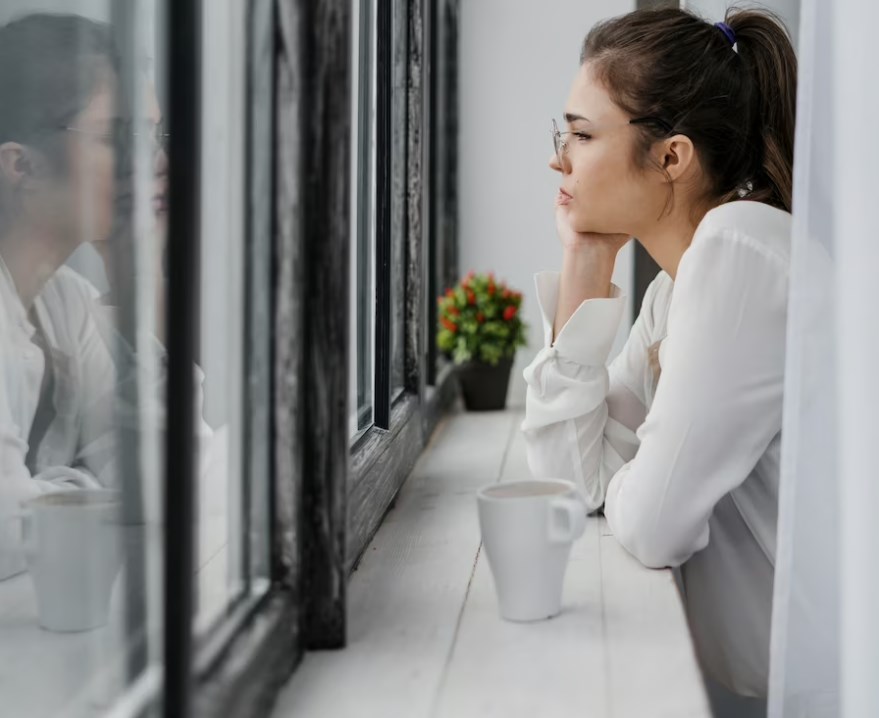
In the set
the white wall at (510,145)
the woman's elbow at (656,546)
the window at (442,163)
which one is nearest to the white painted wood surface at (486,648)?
the woman's elbow at (656,546)

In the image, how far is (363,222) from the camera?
1.42m

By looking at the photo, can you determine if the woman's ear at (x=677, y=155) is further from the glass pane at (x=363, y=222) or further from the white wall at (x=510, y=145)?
the white wall at (x=510, y=145)

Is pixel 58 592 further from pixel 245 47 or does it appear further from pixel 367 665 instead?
pixel 245 47

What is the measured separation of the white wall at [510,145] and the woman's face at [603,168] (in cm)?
118

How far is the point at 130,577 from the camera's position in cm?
71

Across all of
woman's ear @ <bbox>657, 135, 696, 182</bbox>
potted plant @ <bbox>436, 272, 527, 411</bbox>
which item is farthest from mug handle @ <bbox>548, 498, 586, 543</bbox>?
potted plant @ <bbox>436, 272, 527, 411</bbox>

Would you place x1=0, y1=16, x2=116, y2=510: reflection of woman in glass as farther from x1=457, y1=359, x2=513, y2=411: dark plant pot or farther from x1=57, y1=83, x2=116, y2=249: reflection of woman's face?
x1=457, y1=359, x2=513, y2=411: dark plant pot

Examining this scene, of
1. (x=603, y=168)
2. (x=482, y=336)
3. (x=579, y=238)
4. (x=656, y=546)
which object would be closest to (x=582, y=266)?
(x=579, y=238)

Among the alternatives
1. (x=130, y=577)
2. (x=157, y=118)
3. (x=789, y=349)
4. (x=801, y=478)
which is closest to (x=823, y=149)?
(x=789, y=349)

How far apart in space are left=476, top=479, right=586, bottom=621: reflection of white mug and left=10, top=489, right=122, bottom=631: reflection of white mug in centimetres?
30

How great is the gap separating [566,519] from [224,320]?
0.34m

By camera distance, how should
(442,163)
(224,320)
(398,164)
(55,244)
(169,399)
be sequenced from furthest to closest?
(442,163) < (398,164) < (55,244) < (224,320) < (169,399)

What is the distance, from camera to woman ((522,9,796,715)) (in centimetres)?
111

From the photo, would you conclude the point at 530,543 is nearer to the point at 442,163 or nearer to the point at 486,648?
the point at 486,648
